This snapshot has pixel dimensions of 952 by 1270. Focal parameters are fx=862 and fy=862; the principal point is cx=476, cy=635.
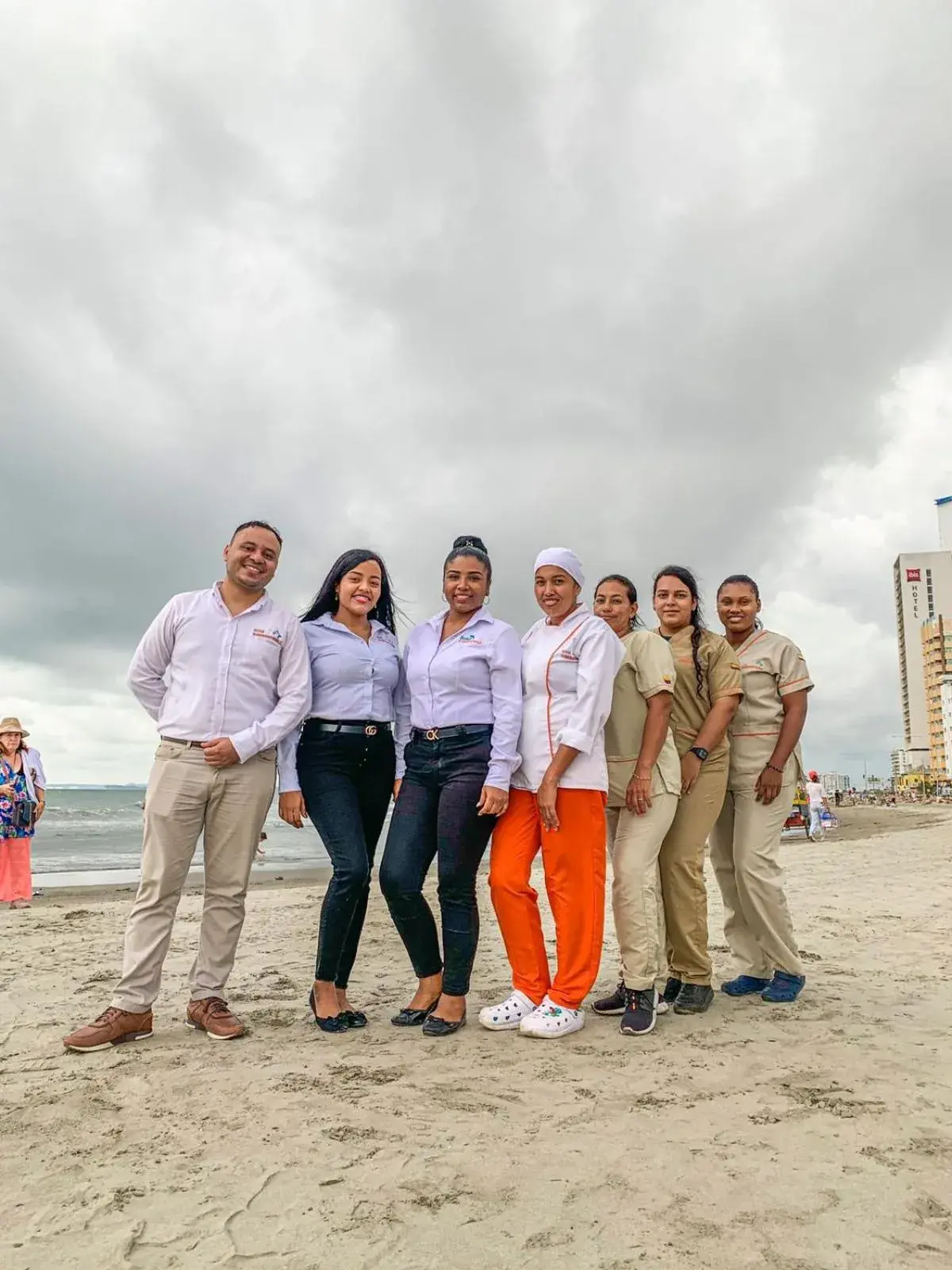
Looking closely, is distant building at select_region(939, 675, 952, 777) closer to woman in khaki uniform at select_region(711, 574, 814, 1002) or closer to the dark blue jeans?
woman in khaki uniform at select_region(711, 574, 814, 1002)

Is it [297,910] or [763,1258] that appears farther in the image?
[297,910]

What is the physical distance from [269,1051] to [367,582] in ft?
6.88

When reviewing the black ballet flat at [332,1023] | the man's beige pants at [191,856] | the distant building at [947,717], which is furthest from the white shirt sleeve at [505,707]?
the distant building at [947,717]

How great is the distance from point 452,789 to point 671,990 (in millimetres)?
1622

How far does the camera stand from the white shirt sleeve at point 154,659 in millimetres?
4000

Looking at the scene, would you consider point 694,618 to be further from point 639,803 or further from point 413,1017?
point 413,1017

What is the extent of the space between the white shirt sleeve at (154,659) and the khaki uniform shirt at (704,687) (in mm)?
2484

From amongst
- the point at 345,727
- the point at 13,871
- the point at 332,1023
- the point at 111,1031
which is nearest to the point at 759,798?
the point at 345,727

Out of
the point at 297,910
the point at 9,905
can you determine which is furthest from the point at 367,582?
the point at 9,905

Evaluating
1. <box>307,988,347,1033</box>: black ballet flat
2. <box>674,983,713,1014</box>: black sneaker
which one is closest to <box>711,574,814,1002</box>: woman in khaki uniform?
<box>674,983,713,1014</box>: black sneaker

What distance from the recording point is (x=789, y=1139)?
2590 mm

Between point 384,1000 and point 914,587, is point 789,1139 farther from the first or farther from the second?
point 914,587

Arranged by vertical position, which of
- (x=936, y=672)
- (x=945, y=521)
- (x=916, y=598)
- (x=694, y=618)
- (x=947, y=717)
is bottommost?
(x=694, y=618)

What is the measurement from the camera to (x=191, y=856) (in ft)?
12.7
